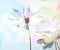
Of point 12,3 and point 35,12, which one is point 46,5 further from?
point 12,3

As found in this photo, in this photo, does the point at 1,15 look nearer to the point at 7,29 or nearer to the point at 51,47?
the point at 7,29

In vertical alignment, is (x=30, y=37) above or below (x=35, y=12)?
below

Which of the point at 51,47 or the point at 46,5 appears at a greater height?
the point at 46,5

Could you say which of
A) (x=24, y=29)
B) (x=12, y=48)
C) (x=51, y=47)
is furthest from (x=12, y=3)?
(x=51, y=47)

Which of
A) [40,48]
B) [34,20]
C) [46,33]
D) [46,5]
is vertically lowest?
[40,48]

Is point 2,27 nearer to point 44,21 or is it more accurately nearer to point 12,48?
point 12,48

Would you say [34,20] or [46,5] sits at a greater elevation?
[46,5]

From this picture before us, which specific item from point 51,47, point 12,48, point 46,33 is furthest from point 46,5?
point 12,48

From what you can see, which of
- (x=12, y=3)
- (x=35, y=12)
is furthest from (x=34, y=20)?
(x=12, y=3)
